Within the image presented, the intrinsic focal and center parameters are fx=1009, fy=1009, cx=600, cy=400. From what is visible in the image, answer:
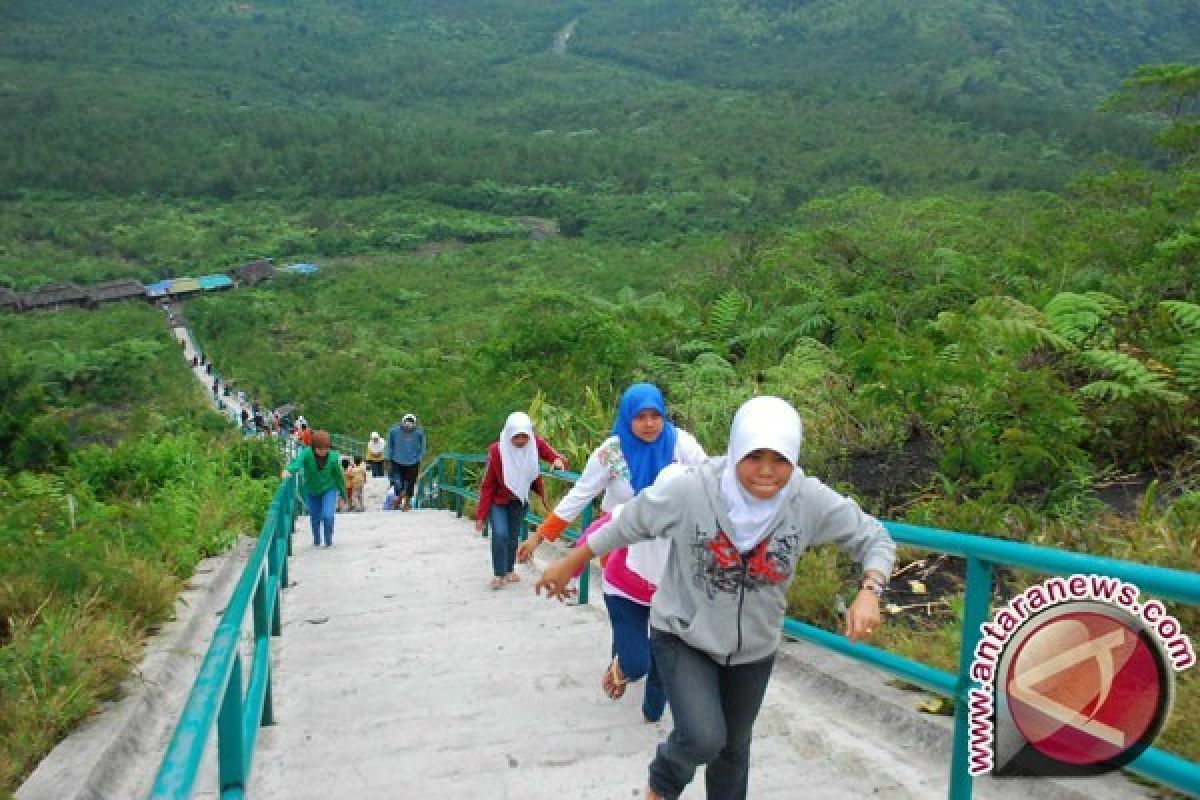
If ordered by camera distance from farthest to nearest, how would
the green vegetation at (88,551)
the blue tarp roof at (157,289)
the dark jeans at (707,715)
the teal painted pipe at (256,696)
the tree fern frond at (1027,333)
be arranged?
the blue tarp roof at (157,289) < the tree fern frond at (1027,333) < the green vegetation at (88,551) < the teal painted pipe at (256,696) < the dark jeans at (707,715)

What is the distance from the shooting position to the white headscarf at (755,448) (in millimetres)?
2545

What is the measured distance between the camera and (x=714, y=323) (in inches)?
520

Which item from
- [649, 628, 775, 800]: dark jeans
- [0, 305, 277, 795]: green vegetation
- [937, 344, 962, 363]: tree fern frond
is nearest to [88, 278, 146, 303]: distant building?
[0, 305, 277, 795]: green vegetation

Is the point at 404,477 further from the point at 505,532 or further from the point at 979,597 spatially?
the point at 979,597

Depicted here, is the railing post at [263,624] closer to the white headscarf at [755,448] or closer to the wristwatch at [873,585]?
the white headscarf at [755,448]

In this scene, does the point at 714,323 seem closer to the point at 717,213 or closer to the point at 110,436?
the point at 110,436

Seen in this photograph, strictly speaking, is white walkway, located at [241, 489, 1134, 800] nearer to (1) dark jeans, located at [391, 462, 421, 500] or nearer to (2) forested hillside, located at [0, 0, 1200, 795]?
(2) forested hillside, located at [0, 0, 1200, 795]

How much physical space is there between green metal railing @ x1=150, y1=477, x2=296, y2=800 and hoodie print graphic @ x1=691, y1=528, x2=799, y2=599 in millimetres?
1249

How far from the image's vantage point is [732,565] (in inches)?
107

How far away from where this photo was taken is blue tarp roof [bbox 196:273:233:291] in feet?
248

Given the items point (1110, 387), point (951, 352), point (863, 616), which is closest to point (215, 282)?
point (951, 352)

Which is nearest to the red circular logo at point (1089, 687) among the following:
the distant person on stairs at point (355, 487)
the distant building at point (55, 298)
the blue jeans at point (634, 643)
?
the blue jeans at point (634, 643)

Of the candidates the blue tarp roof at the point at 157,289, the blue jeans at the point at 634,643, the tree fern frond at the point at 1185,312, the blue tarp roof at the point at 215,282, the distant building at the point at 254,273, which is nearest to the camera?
the blue jeans at the point at 634,643

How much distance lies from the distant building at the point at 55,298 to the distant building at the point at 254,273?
11503mm
